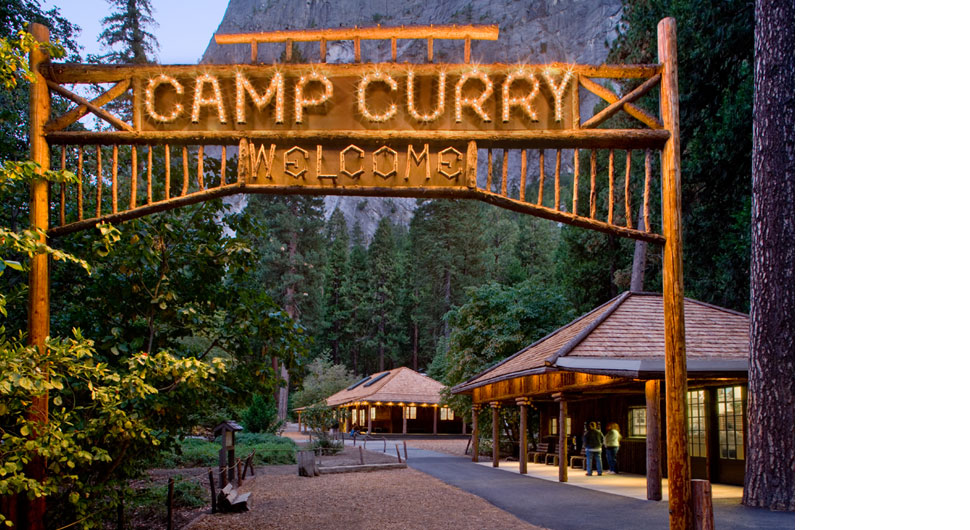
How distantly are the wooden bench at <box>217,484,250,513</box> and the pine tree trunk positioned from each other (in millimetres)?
8173

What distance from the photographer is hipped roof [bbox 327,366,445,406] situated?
150 feet

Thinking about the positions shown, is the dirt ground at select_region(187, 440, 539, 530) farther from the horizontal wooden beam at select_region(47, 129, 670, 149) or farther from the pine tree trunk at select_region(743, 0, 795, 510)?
the horizontal wooden beam at select_region(47, 129, 670, 149)

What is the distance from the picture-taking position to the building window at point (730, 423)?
1553 centimetres

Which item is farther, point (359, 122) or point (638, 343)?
point (638, 343)

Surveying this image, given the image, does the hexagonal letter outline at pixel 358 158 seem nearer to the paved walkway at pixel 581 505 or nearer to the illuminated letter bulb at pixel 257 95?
the illuminated letter bulb at pixel 257 95

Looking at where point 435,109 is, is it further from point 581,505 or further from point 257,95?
point 581,505

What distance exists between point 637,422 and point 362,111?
1469 cm

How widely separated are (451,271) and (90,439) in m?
65.9

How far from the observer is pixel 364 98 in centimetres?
752

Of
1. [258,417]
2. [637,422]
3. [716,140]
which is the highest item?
[716,140]

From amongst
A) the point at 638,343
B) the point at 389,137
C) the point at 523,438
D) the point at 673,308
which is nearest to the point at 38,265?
the point at 389,137

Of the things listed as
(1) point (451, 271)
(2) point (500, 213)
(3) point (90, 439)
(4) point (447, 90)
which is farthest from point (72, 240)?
(2) point (500, 213)
